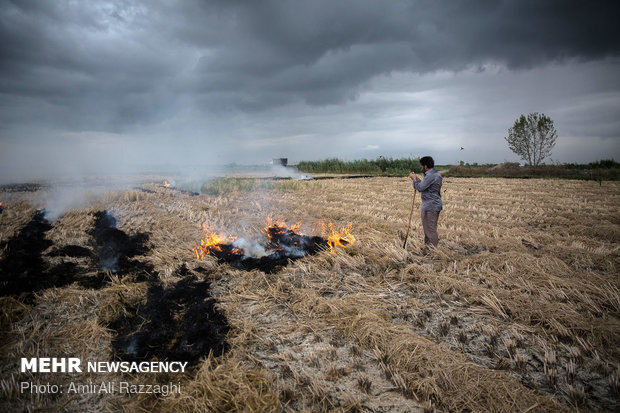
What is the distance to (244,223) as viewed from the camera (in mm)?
9023

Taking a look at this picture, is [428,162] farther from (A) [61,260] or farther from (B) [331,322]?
(A) [61,260]

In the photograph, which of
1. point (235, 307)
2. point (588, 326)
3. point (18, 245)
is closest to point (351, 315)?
point (235, 307)

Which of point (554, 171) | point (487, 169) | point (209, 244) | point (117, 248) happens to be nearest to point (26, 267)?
point (117, 248)

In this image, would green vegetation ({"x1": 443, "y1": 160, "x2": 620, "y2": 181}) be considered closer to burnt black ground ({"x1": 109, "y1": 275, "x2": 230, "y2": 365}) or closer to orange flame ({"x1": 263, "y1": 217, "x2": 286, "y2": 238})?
orange flame ({"x1": 263, "y1": 217, "x2": 286, "y2": 238})

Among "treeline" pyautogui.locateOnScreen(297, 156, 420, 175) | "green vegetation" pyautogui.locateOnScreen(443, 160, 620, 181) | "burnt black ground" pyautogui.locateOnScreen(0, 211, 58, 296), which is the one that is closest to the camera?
"burnt black ground" pyautogui.locateOnScreen(0, 211, 58, 296)

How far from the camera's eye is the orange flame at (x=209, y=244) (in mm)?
6387

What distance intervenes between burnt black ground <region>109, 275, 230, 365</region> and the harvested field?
0.02 metres

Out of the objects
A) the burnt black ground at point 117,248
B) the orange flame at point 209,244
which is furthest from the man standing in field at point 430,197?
the burnt black ground at point 117,248

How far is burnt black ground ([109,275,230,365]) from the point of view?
11.0ft

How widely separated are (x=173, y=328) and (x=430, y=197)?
5.80 metres

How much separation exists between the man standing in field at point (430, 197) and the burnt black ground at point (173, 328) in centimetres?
500

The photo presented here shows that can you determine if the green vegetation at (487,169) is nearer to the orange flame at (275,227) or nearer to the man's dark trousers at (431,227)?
the man's dark trousers at (431,227)

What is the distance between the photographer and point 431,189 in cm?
687

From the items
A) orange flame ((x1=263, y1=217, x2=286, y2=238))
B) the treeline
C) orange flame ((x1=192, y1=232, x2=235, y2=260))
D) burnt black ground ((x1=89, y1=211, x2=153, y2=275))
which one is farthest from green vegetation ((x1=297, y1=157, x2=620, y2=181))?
burnt black ground ((x1=89, y1=211, x2=153, y2=275))
